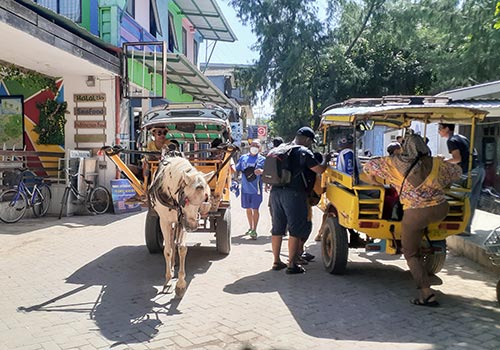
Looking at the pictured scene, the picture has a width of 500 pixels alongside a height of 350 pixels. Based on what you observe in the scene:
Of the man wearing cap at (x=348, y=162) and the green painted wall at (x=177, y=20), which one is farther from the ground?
the green painted wall at (x=177, y=20)

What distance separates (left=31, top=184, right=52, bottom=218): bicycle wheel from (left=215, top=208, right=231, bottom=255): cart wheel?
562cm

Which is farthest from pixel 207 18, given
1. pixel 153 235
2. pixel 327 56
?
pixel 153 235

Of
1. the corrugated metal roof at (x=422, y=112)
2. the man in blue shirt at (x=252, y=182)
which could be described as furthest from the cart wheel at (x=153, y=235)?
the corrugated metal roof at (x=422, y=112)

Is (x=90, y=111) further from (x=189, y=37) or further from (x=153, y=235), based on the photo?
(x=189, y=37)

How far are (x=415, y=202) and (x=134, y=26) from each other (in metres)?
11.4

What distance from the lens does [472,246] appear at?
725cm

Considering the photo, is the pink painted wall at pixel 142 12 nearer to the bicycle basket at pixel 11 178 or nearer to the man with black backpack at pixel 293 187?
the bicycle basket at pixel 11 178

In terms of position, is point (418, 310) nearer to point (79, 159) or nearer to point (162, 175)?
point (162, 175)

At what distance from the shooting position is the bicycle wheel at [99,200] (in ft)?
37.9

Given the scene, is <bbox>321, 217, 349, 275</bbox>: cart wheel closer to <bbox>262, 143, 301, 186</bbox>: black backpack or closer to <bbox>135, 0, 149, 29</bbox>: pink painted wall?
<bbox>262, 143, 301, 186</bbox>: black backpack

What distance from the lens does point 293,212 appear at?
6.36 m

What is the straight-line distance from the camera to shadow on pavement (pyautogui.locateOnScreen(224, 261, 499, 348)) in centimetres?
436

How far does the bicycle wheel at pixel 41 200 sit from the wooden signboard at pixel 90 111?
7.40 feet

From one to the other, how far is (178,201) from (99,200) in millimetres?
7103
